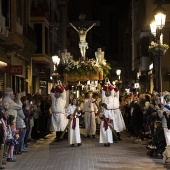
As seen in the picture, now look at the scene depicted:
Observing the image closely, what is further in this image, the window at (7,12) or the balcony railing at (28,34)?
the balcony railing at (28,34)

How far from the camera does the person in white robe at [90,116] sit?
21.2m

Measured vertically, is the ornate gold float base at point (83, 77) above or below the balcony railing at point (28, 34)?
below

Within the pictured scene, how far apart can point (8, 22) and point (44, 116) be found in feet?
18.8

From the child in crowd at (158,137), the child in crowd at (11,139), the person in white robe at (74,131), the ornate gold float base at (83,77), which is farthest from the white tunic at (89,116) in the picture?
the child in crowd at (11,139)

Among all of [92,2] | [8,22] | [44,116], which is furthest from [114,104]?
[92,2]

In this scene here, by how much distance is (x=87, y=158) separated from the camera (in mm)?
13875

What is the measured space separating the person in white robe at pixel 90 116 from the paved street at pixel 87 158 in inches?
110

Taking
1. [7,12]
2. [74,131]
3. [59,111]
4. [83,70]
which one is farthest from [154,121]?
[7,12]

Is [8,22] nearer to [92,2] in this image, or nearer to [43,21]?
[43,21]

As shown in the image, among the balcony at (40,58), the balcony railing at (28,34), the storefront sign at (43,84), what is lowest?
the storefront sign at (43,84)

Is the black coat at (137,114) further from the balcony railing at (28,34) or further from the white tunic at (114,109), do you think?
the balcony railing at (28,34)

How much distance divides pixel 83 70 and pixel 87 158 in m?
8.88

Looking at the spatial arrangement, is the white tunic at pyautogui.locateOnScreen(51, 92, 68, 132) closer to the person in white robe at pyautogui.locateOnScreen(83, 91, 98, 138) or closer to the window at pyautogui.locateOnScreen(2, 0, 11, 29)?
the person in white robe at pyautogui.locateOnScreen(83, 91, 98, 138)

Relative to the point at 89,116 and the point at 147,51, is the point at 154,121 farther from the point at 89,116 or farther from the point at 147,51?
the point at 147,51
